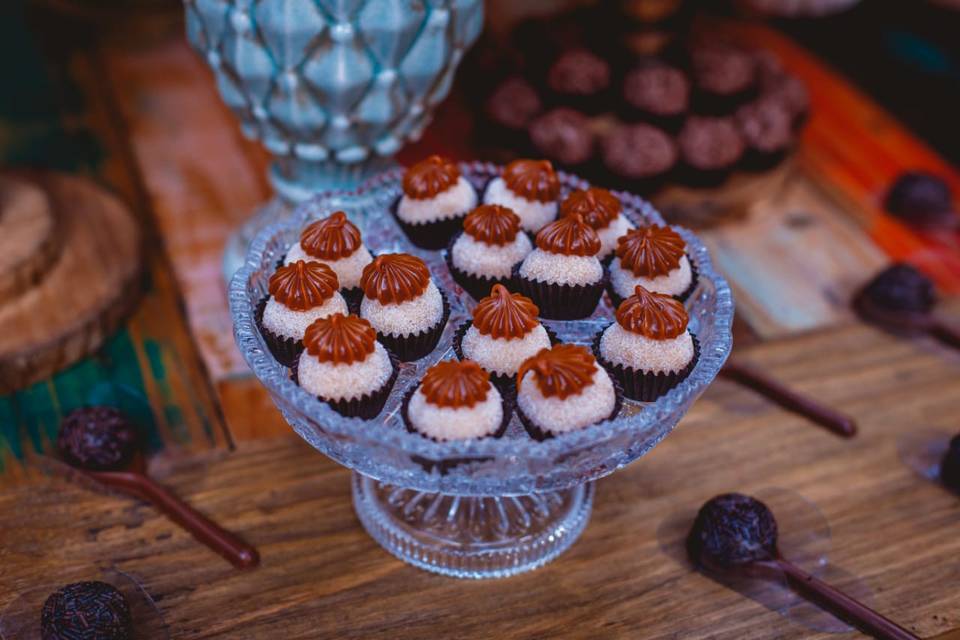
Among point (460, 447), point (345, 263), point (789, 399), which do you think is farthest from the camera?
point (789, 399)

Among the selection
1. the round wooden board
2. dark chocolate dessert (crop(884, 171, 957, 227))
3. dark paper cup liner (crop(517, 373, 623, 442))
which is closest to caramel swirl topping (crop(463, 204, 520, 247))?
dark paper cup liner (crop(517, 373, 623, 442))

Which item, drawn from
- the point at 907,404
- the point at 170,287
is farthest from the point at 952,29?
the point at 170,287

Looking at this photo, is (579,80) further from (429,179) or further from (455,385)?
(455,385)

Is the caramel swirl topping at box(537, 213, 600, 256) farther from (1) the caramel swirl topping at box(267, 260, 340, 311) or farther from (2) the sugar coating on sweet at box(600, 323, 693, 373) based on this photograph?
(1) the caramel swirl topping at box(267, 260, 340, 311)

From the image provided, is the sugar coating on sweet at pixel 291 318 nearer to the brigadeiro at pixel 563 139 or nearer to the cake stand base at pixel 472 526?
the cake stand base at pixel 472 526

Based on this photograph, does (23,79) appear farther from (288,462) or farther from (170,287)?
(288,462)

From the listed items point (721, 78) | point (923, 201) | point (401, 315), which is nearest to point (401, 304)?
point (401, 315)

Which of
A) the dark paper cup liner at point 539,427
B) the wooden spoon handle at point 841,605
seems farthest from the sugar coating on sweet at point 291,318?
the wooden spoon handle at point 841,605
